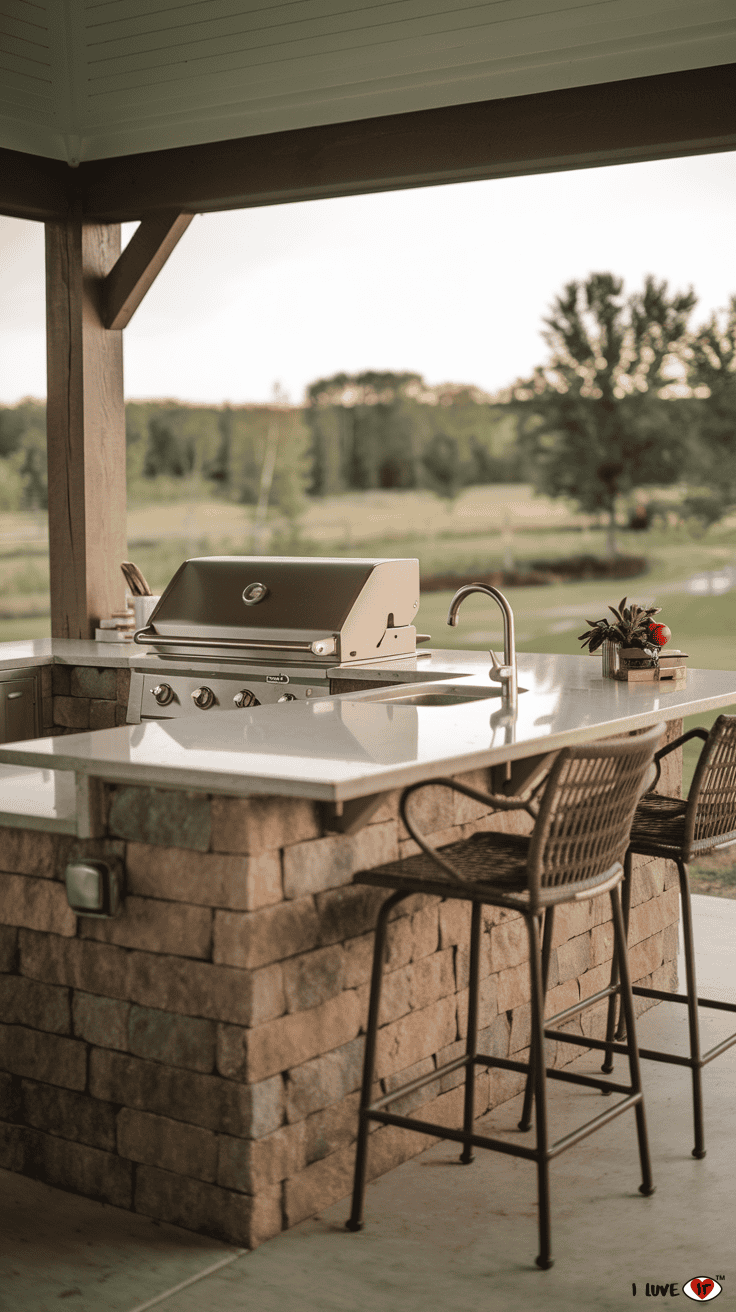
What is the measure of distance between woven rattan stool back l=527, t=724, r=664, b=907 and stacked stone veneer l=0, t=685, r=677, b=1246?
47cm

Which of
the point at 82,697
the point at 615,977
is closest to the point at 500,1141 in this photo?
the point at 615,977

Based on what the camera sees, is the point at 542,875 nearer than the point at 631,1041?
Yes

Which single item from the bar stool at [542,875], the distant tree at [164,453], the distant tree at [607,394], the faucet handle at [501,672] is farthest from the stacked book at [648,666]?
the distant tree at [164,453]

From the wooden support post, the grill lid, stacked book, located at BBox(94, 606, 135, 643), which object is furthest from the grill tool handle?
the wooden support post

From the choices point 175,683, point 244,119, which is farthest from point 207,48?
point 175,683

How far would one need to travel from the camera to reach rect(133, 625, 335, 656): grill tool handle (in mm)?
Result: 4246

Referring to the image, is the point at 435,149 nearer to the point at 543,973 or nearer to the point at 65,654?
the point at 65,654

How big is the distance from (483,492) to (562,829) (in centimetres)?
1514

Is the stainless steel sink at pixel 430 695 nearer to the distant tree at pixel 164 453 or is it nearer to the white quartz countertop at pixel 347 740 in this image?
the white quartz countertop at pixel 347 740

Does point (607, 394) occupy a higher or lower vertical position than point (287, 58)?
higher

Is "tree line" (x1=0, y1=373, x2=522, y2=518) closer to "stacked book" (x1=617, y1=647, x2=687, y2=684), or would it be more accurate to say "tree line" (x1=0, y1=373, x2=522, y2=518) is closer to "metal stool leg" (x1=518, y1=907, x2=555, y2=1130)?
"stacked book" (x1=617, y1=647, x2=687, y2=684)

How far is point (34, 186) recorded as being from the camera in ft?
17.5

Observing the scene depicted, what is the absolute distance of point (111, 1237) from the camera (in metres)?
2.59

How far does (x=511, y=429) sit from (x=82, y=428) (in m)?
12.1
